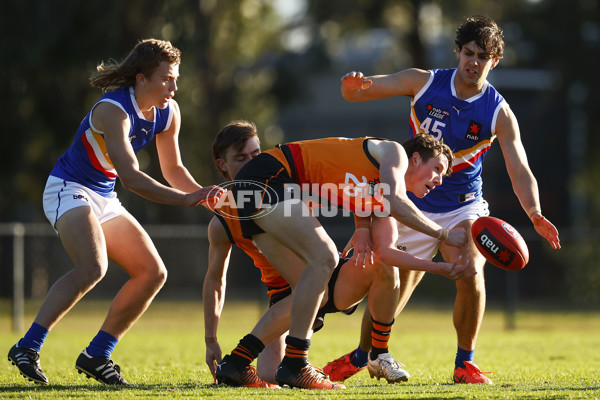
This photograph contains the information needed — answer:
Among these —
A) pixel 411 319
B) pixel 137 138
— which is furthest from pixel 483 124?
pixel 411 319

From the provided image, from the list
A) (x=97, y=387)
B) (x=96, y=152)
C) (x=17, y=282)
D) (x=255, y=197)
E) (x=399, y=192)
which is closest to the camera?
(x=399, y=192)

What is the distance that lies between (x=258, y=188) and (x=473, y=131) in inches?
68.5

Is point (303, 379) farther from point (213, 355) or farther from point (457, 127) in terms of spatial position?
point (457, 127)

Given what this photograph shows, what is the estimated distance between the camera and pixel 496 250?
16.8 ft

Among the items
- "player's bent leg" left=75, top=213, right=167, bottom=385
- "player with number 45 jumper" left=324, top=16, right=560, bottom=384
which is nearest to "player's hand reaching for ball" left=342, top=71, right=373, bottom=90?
"player with number 45 jumper" left=324, top=16, right=560, bottom=384

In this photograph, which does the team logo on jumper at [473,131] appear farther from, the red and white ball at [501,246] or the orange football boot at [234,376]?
the orange football boot at [234,376]

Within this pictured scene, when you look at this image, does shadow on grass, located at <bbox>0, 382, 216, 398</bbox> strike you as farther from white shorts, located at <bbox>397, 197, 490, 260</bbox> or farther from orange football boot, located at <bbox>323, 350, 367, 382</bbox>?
white shorts, located at <bbox>397, 197, 490, 260</bbox>

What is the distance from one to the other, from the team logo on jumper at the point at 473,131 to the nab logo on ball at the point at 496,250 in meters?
0.85

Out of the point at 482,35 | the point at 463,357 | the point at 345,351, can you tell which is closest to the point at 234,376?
the point at 463,357

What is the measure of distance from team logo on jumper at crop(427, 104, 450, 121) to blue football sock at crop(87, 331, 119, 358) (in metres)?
2.58

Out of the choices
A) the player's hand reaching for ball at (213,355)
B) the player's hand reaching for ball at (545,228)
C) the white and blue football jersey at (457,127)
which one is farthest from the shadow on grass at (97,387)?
the player's hand reaching for ball at (545,228)

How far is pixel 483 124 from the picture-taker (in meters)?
5.72

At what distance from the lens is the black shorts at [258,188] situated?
480cm

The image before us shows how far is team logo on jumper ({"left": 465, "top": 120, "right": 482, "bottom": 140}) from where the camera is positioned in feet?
18.8
